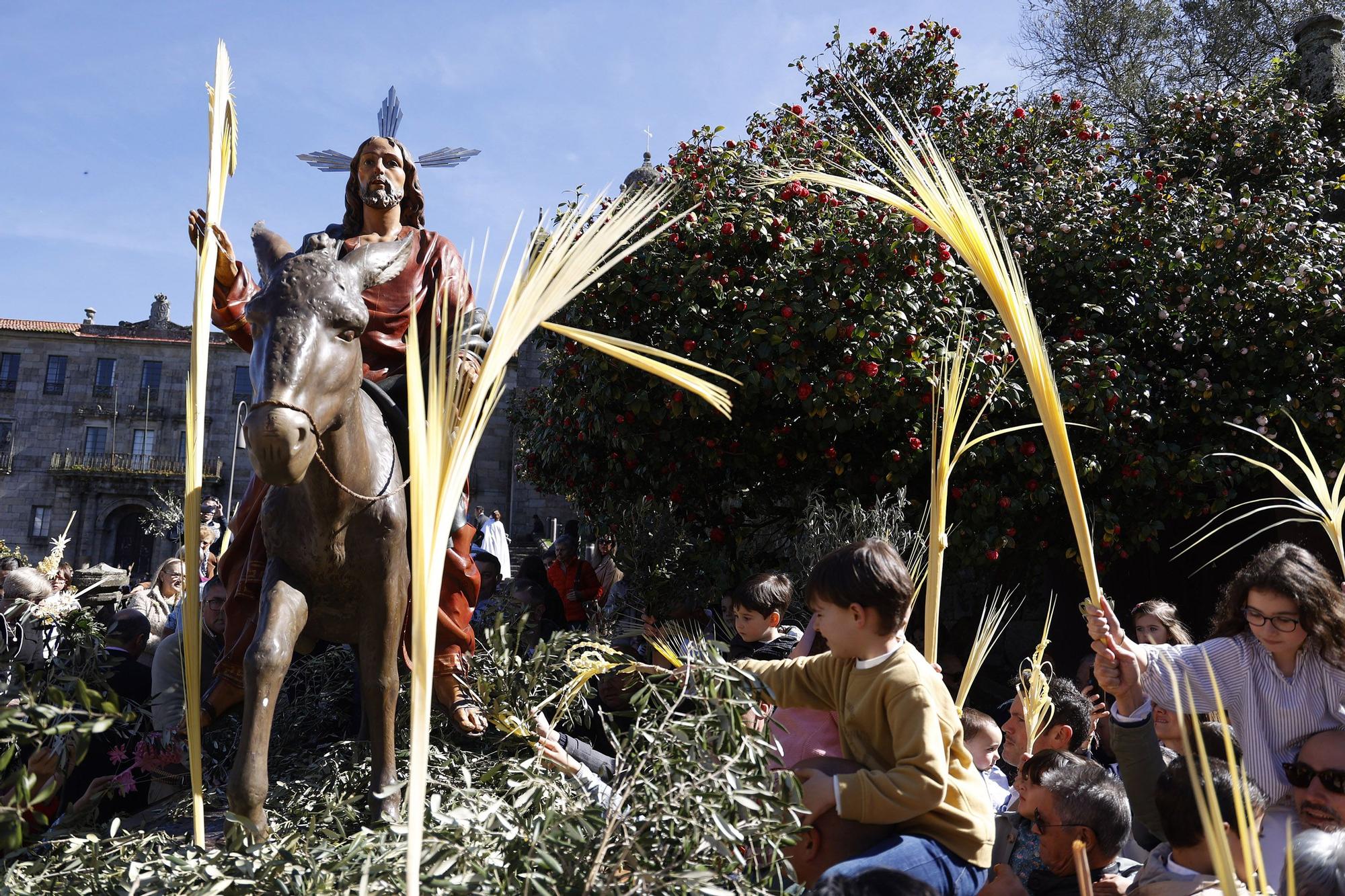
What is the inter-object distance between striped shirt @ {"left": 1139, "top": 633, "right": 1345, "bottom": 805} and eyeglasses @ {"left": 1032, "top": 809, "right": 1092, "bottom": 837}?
1.59 ft

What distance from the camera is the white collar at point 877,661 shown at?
2689 mm

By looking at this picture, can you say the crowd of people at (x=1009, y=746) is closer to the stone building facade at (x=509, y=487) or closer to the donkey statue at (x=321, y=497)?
the donkey statue at (x=321, y=497)

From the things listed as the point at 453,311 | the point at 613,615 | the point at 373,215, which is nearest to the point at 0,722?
the point at 453,311

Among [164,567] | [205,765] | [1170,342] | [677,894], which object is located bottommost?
[677,894]

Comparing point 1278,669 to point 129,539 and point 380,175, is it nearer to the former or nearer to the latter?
point 380,175

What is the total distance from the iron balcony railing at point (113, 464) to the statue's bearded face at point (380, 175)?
41.8 meters

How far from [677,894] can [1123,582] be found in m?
9.85

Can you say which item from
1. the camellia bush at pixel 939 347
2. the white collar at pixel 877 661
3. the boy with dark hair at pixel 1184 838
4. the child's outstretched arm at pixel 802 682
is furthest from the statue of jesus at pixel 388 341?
the camellia bush at pixel 939 347

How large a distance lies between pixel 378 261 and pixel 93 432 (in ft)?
151

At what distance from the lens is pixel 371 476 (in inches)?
128

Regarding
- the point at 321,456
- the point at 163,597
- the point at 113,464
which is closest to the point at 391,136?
the point at 321,456

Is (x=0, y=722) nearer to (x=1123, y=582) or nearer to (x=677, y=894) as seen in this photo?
(x=677, y=894)

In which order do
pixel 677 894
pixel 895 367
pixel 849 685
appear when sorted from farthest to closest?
pixel 895 367 < pixel 849 685 < pixel 677 894

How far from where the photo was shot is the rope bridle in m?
2.57
